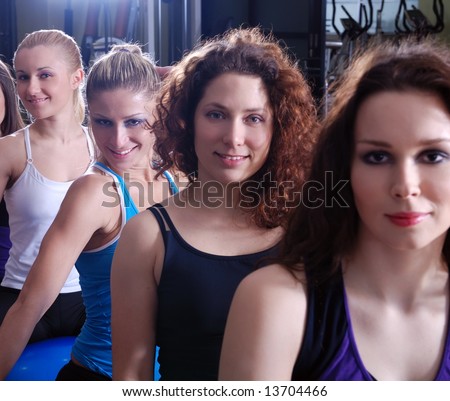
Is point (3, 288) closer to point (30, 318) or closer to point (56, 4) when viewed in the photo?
point (30, 318)

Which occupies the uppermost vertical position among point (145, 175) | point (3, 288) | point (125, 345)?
point (145, 175)

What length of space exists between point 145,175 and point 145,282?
211 millimetres

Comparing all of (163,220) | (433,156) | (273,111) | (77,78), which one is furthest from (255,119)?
(77,78)

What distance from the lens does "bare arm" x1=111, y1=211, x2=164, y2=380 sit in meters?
0.62

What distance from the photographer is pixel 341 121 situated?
0.48 metres

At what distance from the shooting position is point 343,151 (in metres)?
0.48

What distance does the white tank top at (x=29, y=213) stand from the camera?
950 millimetres

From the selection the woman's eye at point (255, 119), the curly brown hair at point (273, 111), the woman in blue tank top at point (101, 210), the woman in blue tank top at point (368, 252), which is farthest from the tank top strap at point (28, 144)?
the woman in blue tank top at point (368, 252)

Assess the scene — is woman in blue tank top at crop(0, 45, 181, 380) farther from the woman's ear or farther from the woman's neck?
the woman's neck

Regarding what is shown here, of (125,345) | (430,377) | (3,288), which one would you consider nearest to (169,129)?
(125,345)

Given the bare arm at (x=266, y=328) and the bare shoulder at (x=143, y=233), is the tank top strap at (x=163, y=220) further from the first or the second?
the bare arm at (x=266, y=328)

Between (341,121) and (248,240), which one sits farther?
(248,240)

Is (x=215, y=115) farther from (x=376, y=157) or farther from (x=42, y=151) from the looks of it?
(x=42, y=151)

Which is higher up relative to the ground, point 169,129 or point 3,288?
point 169,129
